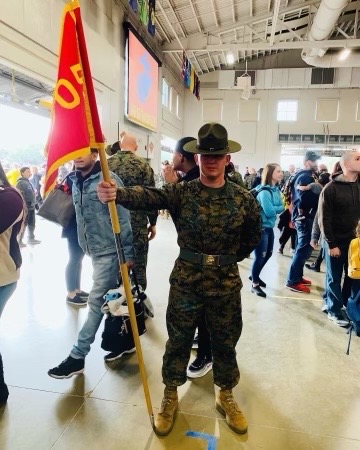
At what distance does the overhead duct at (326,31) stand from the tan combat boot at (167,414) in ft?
28.0

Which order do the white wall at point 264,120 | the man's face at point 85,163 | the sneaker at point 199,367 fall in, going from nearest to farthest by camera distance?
the man's face at point 85,163
the sneaker at point 199,367
the white wall at point 264,120

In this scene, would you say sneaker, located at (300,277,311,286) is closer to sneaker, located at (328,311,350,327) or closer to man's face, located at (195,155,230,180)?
sneaker, located at (328,311,350,327)

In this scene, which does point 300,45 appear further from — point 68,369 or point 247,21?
point 68,369

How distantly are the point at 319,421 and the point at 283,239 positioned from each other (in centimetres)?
458

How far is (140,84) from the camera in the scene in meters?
8.49

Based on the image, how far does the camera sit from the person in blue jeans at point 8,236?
172 cm

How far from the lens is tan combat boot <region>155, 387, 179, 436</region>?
1.82 m

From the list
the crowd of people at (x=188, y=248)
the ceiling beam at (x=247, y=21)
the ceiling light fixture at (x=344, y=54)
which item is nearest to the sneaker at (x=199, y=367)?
the crowd of people at (x=188, y=248)

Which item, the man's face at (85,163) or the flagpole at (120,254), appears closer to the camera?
the flagpole at (120,254)

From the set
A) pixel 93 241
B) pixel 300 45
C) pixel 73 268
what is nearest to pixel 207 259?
pixel 93 241

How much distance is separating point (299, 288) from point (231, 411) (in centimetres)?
262

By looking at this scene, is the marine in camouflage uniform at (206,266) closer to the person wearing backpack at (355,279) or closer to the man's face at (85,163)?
the man's face at (85,163)

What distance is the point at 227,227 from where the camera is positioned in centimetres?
173

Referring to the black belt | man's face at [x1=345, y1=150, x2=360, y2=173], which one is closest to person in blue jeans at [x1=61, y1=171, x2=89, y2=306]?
the black belt
